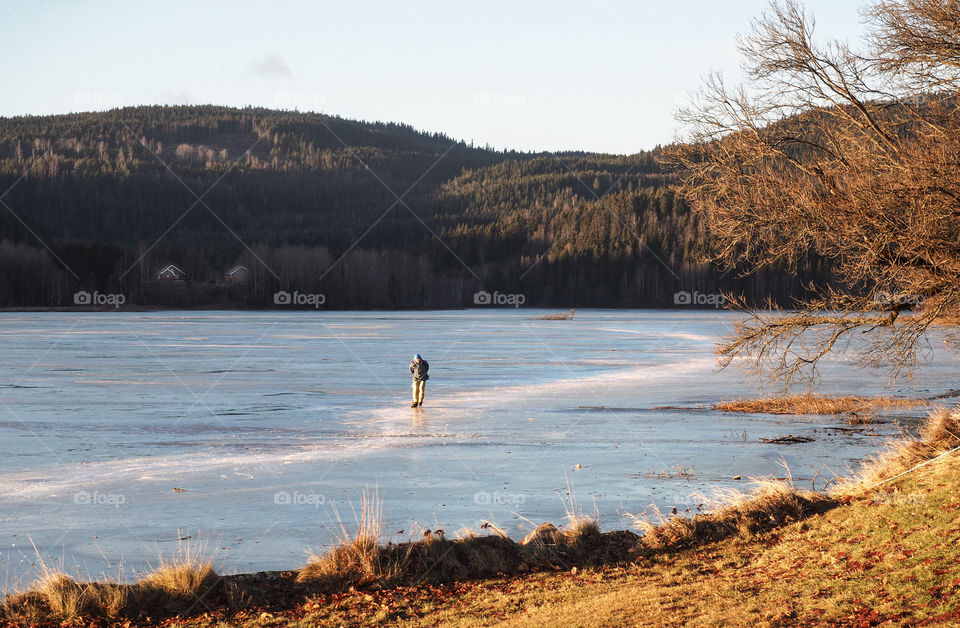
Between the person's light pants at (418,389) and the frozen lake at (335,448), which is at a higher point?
the person's light pants at (418,389)

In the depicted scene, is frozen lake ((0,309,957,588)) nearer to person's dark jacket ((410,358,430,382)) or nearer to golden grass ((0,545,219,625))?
golden grass ((0,545,219,625))

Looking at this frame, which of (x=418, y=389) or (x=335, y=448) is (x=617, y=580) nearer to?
(x=335, y=448)

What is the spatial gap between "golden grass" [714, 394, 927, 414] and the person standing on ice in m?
7.29

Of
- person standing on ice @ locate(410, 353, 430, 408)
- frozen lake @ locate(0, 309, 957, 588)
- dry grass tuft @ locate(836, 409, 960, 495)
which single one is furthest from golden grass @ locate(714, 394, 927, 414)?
dry grass tuft @ locate(836, 409, 960, 495)

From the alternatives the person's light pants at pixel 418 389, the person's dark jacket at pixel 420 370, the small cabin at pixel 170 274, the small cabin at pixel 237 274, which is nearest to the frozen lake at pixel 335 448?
the person's light pants at pixel 418 389

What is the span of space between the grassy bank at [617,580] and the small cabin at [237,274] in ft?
445

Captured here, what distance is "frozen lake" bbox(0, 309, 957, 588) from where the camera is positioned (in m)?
11.1

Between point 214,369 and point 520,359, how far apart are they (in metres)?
12.4

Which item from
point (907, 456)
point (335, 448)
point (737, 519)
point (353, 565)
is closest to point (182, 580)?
point (353, 565)

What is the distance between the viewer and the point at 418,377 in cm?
2225

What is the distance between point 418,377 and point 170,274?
129 metres

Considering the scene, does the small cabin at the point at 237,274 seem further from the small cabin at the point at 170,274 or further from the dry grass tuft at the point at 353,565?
the dry grass tuft at the point at 353,565

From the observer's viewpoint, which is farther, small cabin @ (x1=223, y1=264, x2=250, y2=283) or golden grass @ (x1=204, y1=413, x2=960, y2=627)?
small cabin @ (x1=223, y1=264, x2=250, y2=283)

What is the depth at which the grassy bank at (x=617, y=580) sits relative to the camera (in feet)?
25.2
